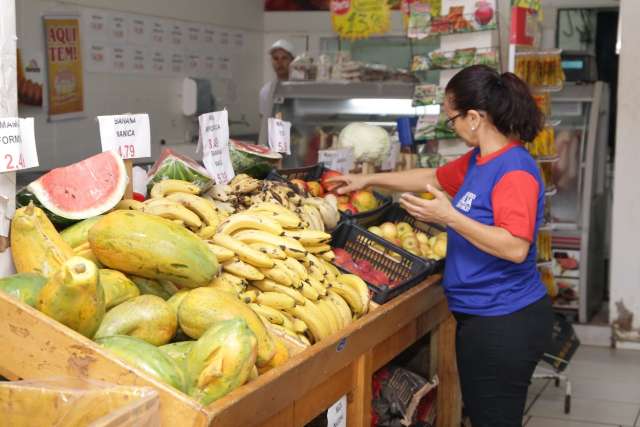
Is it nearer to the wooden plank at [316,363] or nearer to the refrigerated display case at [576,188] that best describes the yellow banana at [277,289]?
the wooden plank at [316,363]

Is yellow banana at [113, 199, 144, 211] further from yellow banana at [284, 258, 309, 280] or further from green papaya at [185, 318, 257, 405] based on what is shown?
green papaya at [185, 318, 257, 405]

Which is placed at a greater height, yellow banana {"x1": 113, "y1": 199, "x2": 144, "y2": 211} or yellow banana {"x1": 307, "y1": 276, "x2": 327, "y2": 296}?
yellow banana {"x1": 113, "y1": 199, "x2": 144, "y2": 211}

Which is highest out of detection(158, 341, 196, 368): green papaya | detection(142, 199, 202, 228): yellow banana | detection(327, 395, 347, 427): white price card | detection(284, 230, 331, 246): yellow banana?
detection(142, 199, 202, 228): yellow banana

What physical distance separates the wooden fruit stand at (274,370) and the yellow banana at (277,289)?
0.55 feet

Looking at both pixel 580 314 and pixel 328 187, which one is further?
pixel 580 314

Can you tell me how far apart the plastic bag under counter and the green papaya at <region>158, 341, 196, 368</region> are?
0.92 feet

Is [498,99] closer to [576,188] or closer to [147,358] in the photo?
[147,358]

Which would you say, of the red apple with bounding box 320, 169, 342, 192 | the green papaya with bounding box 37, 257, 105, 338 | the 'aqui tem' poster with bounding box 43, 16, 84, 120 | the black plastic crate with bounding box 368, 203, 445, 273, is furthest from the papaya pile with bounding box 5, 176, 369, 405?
the 'aqui tem' poster with bounding box 43, 16, 84, 120

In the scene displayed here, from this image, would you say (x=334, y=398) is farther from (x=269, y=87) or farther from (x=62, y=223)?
(x=269, y=87)

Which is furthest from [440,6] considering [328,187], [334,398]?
[334,398]

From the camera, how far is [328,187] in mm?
4004

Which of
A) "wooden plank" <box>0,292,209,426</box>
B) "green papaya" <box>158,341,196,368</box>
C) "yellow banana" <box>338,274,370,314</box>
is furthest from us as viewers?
"yellow banana" <box>338,274,370,314</box>

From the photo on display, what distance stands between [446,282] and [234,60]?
6206 mm

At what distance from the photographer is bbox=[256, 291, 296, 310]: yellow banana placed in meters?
2.67
